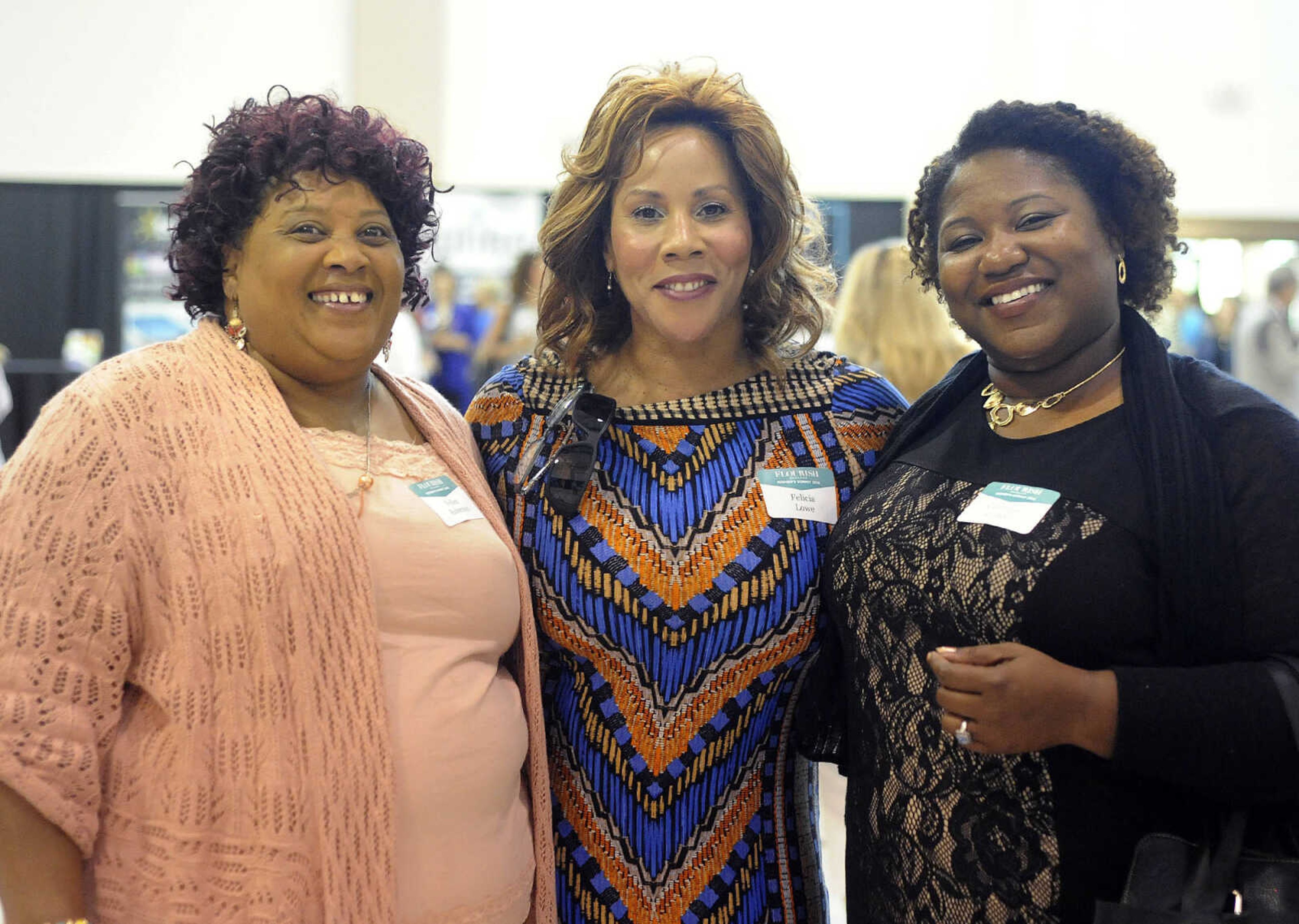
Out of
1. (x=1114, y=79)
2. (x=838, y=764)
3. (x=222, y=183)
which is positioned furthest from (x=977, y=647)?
(x=1114, y=79)

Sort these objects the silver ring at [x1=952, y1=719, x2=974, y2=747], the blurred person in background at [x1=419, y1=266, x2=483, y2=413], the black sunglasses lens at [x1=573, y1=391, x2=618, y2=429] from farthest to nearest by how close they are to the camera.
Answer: the blurred person in background at [x1=419, y1=266, x2=483, y2=413]
the black sunglasses lens at [x1=573, y1=391, x2=618, y2=429]
the silver ring at [x1=952, y1=719, x2=974, y2=747]

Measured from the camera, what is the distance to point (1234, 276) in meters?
8.18

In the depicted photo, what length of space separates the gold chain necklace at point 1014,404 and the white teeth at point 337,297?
1081 millimetres

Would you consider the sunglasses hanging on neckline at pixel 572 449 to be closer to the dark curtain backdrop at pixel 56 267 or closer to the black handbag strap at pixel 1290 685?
the black handbag strap at pixel 1290 685

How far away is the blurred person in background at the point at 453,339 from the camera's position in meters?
7.54

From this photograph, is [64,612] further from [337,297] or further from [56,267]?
[56,267]

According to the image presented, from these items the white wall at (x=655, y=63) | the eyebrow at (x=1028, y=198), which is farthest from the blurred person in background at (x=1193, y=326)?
the eyebrow at (x=1028, y=198)

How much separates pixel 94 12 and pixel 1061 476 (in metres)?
7.03

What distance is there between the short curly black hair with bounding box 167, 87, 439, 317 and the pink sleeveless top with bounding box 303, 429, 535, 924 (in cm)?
32

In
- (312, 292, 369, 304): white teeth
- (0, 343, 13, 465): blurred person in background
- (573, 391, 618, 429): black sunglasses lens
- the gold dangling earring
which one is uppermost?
(312, 292, 369, 304): white teeth

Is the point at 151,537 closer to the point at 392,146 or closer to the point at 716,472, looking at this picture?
the point at 392,146

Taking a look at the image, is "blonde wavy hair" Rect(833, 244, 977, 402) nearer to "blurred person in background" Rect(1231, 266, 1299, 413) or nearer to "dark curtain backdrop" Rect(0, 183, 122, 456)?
"blurred person in background" Rect(1231, 266, 1299, 413)

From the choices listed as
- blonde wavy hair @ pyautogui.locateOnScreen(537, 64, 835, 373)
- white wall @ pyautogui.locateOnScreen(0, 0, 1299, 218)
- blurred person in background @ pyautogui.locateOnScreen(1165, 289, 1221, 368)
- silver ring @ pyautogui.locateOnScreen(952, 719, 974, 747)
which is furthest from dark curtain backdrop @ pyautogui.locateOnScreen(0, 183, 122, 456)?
blurred person in background @ pyautogui.locateOnScreen(1165, 289, 1221, 368)

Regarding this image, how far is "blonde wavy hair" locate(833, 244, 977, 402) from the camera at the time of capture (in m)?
4.42
